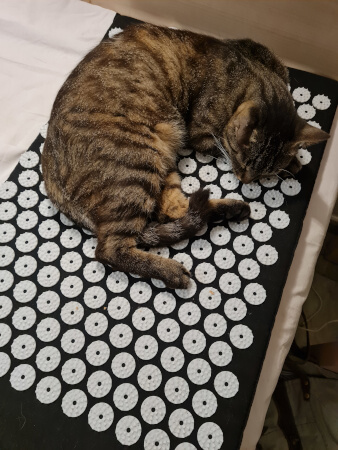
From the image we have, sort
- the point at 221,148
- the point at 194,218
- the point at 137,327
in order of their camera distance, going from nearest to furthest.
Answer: the point at 137,327 → the point at 194,218 → the point at 221,148

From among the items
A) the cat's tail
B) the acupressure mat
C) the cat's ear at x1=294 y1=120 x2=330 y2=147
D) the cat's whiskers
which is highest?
the cat's ear at x1=294 y1=120 x2=330 y2=147

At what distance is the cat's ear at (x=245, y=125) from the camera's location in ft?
3.89

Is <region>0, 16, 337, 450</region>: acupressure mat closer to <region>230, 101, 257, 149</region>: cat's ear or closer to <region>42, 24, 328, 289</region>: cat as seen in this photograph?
<region>42, 24, 328, 289</region>: cat

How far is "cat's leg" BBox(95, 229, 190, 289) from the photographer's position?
1150 millimetres

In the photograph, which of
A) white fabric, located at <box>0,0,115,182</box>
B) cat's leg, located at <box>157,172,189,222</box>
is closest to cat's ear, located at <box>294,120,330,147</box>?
cat's leg, located at <box>157,172,189,222</box>

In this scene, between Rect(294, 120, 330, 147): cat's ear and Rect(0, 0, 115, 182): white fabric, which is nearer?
Rect(294, 120, 330, 147): cat's ear

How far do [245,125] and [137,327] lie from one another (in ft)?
2.18

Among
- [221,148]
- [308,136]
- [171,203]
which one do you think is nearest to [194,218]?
[171,203]

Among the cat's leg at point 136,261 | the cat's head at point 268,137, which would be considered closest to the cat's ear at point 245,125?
the cat's head at point 268,137

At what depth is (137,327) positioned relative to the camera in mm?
1116

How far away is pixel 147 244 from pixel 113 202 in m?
0.17

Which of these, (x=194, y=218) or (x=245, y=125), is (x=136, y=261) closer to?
(x=194, y=218)

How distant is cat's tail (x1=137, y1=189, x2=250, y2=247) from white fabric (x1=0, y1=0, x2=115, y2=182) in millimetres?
642

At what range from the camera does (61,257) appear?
48.3 inches
